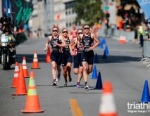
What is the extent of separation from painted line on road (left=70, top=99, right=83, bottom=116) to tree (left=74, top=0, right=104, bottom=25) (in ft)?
393

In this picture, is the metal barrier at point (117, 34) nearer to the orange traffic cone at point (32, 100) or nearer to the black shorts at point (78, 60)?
the black shorts at point (78, 60)

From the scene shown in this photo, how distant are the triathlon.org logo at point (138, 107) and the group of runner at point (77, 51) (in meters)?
3.67

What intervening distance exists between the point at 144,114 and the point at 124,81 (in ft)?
30.9

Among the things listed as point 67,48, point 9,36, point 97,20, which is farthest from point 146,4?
point 97,20

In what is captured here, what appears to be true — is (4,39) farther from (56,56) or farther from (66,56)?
(66,56)

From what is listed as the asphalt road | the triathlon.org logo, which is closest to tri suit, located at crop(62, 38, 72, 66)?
the asphalt road

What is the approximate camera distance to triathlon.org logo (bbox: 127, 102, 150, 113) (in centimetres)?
1452

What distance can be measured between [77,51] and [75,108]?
16.2 ft

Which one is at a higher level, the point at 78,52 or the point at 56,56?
the point at 78,52

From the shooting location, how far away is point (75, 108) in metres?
15.0

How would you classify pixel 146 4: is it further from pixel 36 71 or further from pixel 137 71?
pixel 36 71

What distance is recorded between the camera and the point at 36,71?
27812 millimetres

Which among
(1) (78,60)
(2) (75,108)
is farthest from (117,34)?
(2) (75,108)

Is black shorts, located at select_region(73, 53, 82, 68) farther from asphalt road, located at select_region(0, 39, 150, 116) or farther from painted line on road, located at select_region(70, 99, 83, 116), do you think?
painted line on road, located at select_region(70, 99, 83, 116)
